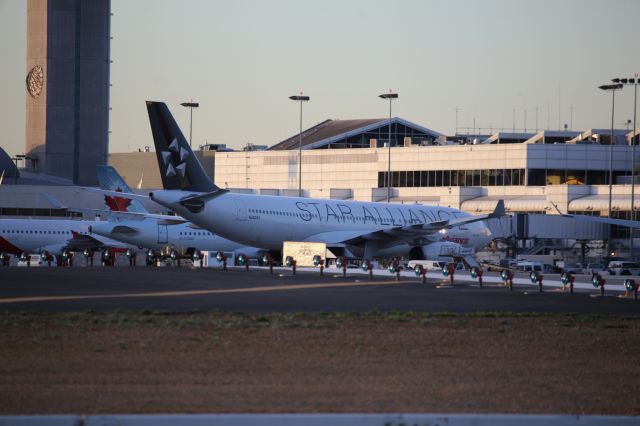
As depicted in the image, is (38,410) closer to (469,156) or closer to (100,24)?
(469,156)

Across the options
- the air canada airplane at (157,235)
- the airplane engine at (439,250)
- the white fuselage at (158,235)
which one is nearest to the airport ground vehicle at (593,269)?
the airplane engine at (439,250)

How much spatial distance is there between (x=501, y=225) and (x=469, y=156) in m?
20.9

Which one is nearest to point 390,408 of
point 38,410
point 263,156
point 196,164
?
point 38,410

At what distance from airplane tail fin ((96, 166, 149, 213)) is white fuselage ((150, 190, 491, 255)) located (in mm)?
21741

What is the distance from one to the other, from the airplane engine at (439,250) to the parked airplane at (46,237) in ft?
84.0

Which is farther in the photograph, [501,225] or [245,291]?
[501,225]

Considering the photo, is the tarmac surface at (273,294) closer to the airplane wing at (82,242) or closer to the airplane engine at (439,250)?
the airplane engine at (439,250)

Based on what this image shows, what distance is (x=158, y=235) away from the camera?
75.0 metres

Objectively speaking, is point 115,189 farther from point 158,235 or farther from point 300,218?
point 300,218

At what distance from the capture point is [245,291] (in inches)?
1369

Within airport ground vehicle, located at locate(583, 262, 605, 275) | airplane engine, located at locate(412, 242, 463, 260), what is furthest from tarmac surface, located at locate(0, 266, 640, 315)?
airport ground vehicle, located at locate(583, 262, 605, 275)

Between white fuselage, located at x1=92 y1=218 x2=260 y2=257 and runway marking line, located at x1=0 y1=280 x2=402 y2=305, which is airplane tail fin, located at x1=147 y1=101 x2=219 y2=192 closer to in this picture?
white fuselage, located at x1=92 y1=218 x2=260 y2=257

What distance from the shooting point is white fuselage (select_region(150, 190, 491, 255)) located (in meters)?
58.2

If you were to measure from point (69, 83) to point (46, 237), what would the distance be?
193 ft
